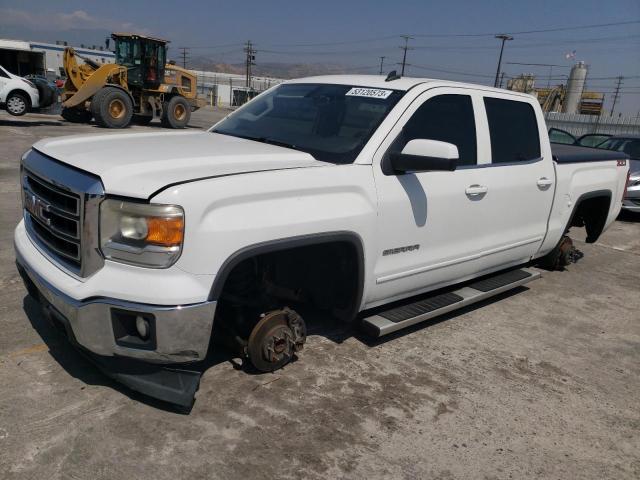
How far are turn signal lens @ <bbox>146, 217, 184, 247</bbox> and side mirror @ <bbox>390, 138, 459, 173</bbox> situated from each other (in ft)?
4.80

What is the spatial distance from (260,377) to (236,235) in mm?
1065

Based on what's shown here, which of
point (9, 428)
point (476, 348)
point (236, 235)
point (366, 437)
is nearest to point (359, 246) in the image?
point (236, 235)

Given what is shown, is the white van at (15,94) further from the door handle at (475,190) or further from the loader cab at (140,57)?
the door handle at (475,190)

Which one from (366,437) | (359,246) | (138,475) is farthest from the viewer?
(359,246)

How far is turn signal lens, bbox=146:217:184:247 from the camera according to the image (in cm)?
240

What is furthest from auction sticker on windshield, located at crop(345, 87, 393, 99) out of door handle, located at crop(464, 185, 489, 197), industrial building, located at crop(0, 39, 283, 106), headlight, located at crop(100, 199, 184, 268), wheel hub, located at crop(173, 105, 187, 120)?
industrial building, located at crop(0, 39, 283, 106)

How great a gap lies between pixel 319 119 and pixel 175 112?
18.1m

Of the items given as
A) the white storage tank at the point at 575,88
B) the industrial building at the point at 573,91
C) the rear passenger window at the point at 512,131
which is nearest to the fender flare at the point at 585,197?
the rear passenger window at the point at 512,131

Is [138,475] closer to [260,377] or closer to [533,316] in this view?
[260,377]

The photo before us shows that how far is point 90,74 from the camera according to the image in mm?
18391

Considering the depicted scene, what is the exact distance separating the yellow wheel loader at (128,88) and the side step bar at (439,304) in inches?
633

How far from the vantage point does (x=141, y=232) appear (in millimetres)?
2443

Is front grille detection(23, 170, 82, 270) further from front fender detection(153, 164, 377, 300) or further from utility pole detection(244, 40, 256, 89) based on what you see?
utility pole detection(244, 40, 256, 89)

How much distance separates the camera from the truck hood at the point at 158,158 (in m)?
2.46
